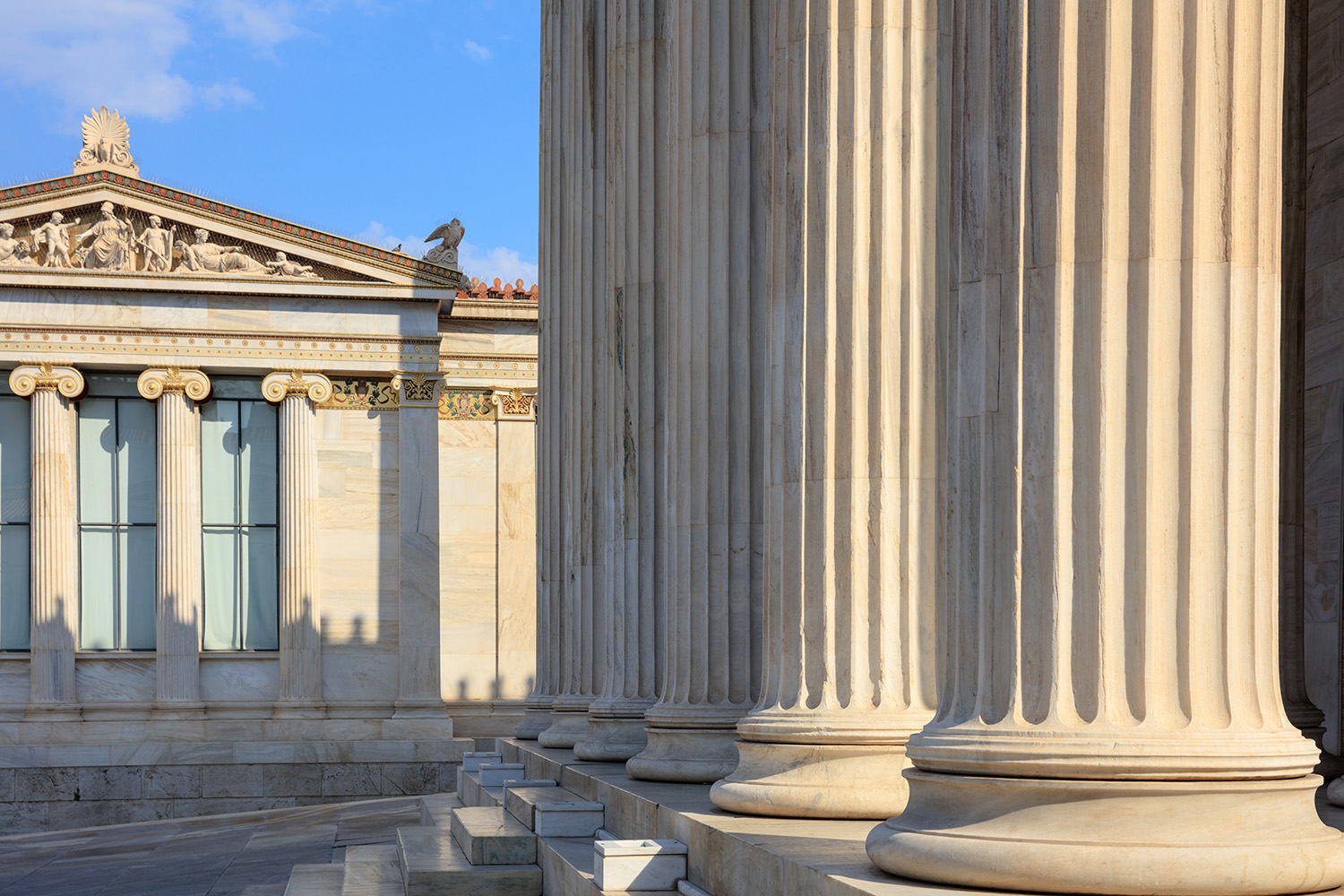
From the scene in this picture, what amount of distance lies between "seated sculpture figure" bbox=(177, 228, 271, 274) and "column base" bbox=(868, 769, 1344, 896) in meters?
56.2

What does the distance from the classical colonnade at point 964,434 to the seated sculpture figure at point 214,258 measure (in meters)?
37.1

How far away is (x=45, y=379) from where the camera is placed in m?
60.4

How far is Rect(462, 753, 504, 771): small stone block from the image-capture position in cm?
3854

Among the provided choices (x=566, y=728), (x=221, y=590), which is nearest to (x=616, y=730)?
(x=566, y=728)

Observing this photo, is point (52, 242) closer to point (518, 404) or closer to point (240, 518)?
point (240, 518)

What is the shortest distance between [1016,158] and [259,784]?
54.3m

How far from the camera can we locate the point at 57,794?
193 ft

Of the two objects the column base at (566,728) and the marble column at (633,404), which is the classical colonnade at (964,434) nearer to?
the marble column at (633,404)

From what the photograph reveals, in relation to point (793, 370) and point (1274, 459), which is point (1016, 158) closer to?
point (1274, 459)

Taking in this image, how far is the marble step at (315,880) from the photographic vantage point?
25.8 m

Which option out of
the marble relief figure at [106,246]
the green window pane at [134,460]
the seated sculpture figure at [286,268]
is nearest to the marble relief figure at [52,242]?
the marble relief figure at [106,246]

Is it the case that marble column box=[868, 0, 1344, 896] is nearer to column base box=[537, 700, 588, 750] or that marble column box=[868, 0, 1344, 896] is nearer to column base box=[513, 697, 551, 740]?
column base box=[537, 700, 588, 750]

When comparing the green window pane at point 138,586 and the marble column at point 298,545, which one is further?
the green window pane at point 138,586

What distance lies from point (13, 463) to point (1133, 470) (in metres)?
58.4
